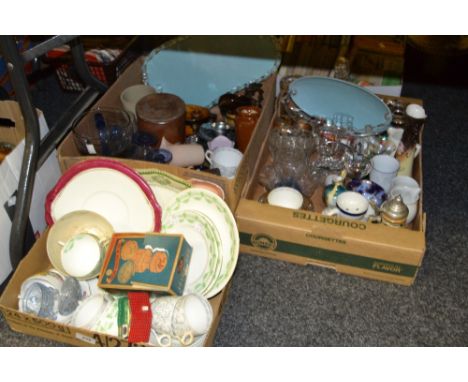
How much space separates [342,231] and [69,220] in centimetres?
61

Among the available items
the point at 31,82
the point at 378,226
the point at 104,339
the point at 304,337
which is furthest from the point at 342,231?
the point at 31,82

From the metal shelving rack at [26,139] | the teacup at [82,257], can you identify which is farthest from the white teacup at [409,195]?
the metal shelving rack at [26,139]

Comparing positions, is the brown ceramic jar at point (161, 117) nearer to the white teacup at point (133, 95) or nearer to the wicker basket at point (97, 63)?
the white teacup at point (133, 95)

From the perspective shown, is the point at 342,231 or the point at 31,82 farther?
the point at 31,82

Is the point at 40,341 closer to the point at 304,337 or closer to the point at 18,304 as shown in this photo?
the point at 18,304

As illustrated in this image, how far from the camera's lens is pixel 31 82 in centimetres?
184

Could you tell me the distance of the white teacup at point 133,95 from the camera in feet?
4.64

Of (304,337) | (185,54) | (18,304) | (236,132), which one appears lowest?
(304,337)

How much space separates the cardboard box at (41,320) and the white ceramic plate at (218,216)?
0.04m

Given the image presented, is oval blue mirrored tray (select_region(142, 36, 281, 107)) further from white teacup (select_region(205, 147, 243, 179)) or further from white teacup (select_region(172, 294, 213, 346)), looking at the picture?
white teacup (select_region(172, 294, 213, 346))

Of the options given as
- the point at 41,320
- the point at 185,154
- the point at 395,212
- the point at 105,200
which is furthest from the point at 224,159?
the point at 41,320

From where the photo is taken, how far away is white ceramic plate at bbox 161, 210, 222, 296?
1.11 m

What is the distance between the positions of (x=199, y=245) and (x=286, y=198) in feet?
0.87

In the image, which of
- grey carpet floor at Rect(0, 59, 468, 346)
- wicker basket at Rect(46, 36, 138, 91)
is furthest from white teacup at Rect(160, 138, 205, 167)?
wicker basket at Rect(46, 36, 138, 91)
